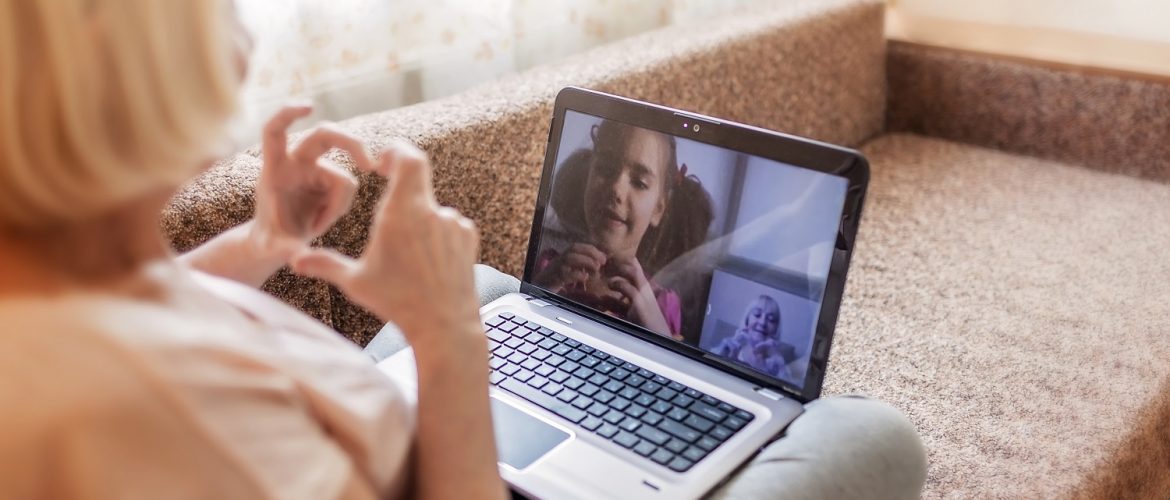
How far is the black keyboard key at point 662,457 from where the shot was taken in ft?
2.54

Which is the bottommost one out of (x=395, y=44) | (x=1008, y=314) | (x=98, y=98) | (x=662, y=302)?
(x=1008, y=314)

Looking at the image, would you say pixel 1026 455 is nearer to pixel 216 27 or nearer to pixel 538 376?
pixel 538 376

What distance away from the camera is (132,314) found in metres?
0.47

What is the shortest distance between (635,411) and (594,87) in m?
0.59

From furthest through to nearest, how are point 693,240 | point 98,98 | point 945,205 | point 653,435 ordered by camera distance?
point 945,205 → point 693,240 → point 653,435 → point 98,98

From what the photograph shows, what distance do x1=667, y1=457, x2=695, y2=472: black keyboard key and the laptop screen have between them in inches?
5.0

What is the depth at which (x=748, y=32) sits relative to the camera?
157cm

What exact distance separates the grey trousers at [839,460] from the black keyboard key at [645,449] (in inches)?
2.3

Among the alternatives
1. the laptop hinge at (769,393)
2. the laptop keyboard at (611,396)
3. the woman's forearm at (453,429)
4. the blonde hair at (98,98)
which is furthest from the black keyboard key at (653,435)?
the blonde hair at (98,98)

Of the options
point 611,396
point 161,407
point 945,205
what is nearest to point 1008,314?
point 945,205

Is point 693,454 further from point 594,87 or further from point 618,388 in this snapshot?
point 594,87

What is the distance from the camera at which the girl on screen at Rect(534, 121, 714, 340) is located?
917mm

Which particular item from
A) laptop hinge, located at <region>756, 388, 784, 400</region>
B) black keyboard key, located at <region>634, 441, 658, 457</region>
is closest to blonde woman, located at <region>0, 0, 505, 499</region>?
black keyboard key, located at <region>634, 441, 658, 457</region>

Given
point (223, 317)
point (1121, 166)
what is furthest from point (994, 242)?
point (223, 317)
